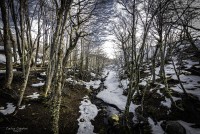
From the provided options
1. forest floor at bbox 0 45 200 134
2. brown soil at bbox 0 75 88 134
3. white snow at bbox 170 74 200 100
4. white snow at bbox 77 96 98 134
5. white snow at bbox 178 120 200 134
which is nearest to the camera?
brown soil at bbox 0 75 88 134

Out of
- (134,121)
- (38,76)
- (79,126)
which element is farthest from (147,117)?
(38,76)

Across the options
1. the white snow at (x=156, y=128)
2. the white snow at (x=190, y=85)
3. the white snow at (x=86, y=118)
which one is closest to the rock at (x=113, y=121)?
the white snow at (x=86, y=118)

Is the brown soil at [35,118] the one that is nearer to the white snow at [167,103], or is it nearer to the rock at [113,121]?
the rock at [113,121]

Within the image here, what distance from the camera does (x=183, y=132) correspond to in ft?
21.4

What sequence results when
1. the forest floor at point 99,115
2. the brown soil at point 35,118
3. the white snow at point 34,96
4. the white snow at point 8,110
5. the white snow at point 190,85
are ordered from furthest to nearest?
the white snow at point 190,85 < the white snow at point 34,96 < the white snow at point 8,110 < the forest floor at point 99,115 < the brown soil at point 35,118

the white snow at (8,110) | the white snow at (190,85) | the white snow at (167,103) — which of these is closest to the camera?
the white snow at (8,110)

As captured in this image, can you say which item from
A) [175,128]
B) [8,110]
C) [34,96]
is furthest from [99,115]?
[8,110]

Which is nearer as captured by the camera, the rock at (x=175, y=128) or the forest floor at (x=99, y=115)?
the forest floor at (x=99, y=115)

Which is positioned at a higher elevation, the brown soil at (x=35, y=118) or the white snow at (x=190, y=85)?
the white snow at (x=190, y=85)

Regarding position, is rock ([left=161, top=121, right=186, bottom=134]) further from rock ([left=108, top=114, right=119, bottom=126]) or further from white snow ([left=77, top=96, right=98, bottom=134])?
white snow ([left=77, top=96, right=98, bottom=134])

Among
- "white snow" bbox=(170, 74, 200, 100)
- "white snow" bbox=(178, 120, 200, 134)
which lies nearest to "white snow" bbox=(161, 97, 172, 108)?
"white snow" bbox=(170, 74, 200, 100)

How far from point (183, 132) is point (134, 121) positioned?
92.6 inches

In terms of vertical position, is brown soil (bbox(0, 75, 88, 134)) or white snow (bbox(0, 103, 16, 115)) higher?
white snow (bbox(0, 103, 16, 115))

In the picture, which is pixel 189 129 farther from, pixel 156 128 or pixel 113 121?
pixel 113 121
